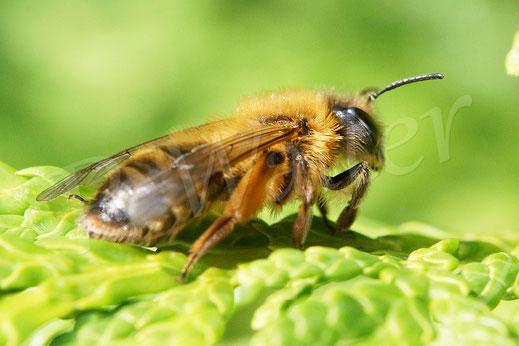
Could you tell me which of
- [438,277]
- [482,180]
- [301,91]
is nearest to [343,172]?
[301,91]

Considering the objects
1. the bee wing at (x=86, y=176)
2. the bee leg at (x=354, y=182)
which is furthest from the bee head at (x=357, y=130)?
the bee wing at (x=86, y=176)

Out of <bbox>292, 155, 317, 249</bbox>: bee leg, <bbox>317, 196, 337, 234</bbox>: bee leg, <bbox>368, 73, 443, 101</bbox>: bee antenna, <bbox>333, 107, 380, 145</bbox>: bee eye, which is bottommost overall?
<bbox>317, 196, 337, 234</bbox>: bee leg

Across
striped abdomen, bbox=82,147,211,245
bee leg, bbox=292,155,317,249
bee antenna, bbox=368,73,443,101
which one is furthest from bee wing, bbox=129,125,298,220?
bee antenna, bbox=368,73,443,101

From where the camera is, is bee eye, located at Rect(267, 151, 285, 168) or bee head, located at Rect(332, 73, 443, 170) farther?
bee head, located at Rect(332, 73, 443, 170)

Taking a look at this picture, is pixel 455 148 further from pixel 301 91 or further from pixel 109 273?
pixel 109 273

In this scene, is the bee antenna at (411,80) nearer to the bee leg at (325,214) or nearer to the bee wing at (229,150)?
the bee leg at (325,214)

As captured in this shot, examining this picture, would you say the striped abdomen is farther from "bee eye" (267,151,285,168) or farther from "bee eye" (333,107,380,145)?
"bee eye" (333,107,380,145)

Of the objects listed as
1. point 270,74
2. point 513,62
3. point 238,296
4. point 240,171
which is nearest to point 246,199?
point 240,171

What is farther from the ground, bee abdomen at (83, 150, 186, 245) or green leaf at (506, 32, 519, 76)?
green leaf at (506, 32, 519, 76)
